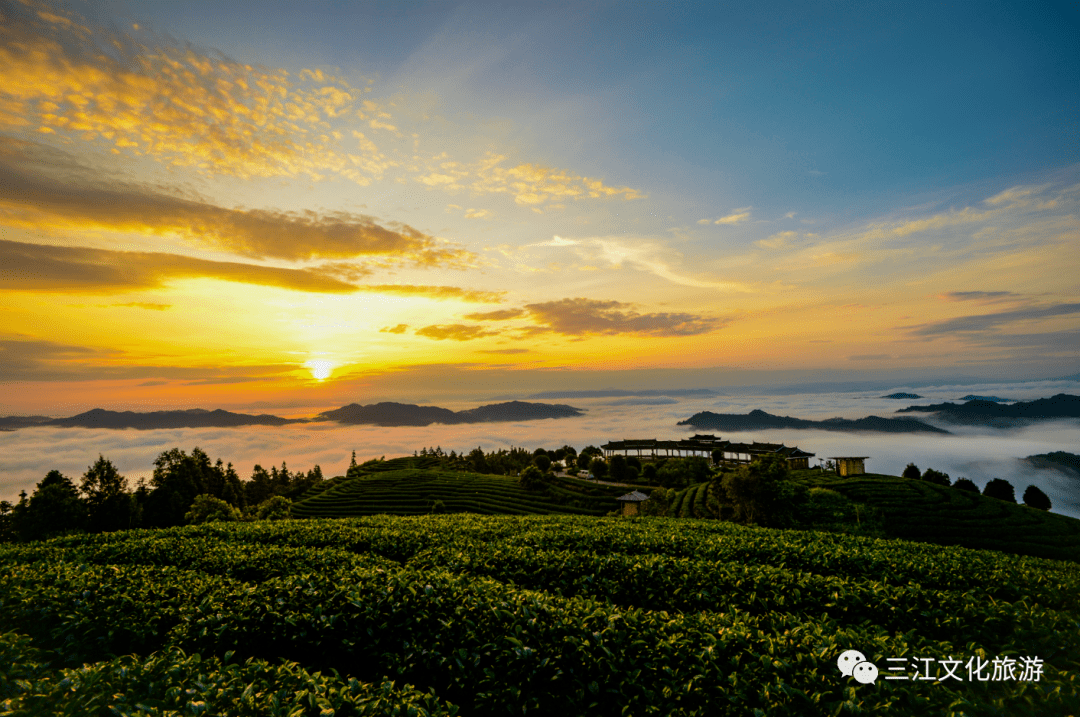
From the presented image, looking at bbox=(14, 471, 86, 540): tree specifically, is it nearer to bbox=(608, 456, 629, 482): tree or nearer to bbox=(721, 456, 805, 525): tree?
bbox=(721, 456, 805, 525): tree

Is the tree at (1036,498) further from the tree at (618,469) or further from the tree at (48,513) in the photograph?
the tree at (48,513)

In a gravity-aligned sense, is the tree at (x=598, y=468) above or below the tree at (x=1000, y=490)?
below

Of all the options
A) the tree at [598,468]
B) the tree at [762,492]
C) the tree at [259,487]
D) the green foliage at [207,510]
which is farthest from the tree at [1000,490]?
the tree at [259,487]

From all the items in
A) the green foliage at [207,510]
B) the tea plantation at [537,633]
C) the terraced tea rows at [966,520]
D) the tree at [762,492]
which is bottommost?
the terraced tea rows at [966,520]

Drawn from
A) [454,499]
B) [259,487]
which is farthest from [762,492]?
[259,487]

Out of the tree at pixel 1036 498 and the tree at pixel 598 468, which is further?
the tree at pixel 598 468

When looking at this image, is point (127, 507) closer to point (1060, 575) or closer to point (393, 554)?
point (393, 554)
